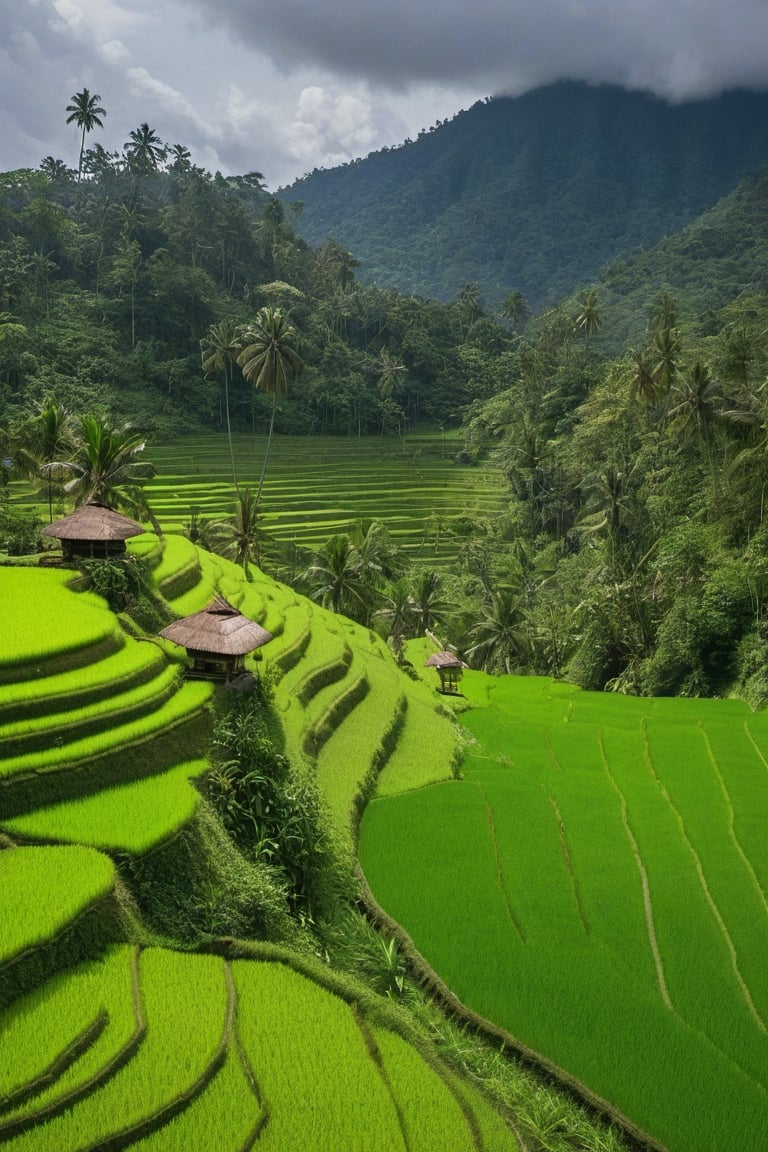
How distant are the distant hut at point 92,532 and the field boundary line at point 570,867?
8.92 m

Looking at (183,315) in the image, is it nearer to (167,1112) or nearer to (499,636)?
(499,636)

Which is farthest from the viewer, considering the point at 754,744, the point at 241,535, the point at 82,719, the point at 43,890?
the point at 241,535

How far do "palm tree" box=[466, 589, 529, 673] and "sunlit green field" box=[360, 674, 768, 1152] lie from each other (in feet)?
44.4

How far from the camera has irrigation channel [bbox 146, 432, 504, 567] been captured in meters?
43.2

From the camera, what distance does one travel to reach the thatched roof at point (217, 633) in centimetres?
1227

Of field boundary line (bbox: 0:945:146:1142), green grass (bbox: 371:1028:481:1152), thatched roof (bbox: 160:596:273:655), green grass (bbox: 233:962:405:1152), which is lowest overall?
green grass (bbox: 371:1028:481:1152)

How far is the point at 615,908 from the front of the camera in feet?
35.0

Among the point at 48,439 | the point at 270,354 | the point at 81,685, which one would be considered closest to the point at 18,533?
the point at 48,439

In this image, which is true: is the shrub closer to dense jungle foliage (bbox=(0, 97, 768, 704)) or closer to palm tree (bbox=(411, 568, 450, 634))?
dense jungle foliage (bbox=(0, 97, 768, 704))

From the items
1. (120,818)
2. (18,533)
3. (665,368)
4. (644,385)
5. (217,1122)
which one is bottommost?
(217,1122)

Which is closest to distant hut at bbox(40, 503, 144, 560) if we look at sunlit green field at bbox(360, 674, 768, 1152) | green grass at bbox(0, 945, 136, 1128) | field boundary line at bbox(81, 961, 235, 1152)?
sunlit green field at bbox(360, 674, 768, 1152)

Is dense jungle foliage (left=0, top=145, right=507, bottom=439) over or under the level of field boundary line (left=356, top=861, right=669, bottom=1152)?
over

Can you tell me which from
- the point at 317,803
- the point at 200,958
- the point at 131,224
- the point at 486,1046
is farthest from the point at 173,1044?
the point at 131,224

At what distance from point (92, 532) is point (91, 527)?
0.13 m
